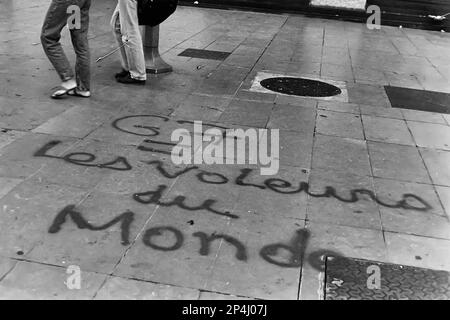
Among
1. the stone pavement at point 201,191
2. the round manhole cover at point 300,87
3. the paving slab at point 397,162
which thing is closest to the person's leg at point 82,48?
the stone pavement at point 201,191

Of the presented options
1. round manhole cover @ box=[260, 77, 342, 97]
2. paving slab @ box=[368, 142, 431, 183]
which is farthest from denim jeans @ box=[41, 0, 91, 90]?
paving slab @ box=[368, 142, 431, 183]

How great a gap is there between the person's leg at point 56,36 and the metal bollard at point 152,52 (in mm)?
1735

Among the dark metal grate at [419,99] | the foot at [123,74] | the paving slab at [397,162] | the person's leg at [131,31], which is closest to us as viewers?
the paving slab at [397,162]

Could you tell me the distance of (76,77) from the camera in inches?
245

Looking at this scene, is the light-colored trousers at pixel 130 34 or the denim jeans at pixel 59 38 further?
the light-colored trousers at pixel 130 34

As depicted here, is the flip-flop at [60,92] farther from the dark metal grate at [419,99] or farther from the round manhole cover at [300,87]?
the dark metal grate at [419,99]

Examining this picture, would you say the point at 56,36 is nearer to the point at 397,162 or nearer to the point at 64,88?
the point at 64,88

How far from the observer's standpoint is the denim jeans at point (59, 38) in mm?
5684

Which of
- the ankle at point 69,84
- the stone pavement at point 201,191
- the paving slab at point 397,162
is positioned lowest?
the paving slab at point 397,162

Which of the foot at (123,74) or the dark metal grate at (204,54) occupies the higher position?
the foot at (123,74)

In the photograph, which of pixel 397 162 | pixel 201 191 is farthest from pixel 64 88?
pixel 397 162

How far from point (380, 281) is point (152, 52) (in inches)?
217

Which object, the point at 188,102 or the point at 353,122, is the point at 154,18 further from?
the point at 353,122
